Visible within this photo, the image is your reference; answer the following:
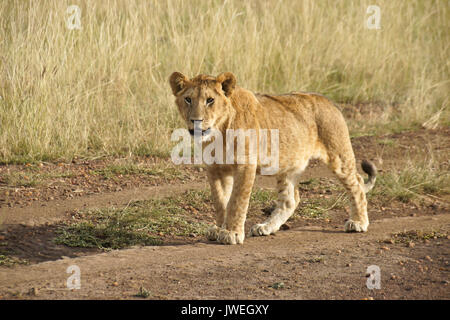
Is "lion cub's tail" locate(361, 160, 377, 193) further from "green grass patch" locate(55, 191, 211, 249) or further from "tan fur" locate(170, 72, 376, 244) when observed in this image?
"green grass patch" locate(55, 191, 211, 249)

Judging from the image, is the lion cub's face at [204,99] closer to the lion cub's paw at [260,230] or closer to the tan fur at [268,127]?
the tan fur at [268,127]

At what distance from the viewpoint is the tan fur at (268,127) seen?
15.9 ft

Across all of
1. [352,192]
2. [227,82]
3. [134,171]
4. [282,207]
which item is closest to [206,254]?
[282,207]

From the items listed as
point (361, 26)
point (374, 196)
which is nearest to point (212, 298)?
point (374, 196)

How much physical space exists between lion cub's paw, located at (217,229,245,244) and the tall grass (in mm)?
2443

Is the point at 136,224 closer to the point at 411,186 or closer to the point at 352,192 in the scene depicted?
the point at 352,192

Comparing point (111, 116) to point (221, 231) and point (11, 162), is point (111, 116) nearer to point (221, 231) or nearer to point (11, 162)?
point (11, 162)

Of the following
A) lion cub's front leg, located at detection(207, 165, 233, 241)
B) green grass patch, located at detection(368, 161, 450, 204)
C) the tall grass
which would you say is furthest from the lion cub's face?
the tall grass

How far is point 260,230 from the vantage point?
5.36 meters

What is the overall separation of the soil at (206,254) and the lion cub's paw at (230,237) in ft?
0.18

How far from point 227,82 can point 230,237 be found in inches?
45.7

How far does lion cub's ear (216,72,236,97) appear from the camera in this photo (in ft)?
16.0

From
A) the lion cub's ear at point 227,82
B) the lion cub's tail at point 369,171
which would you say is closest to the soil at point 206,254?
the lion cub's tail at point 369,171

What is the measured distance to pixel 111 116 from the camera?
300 inches
